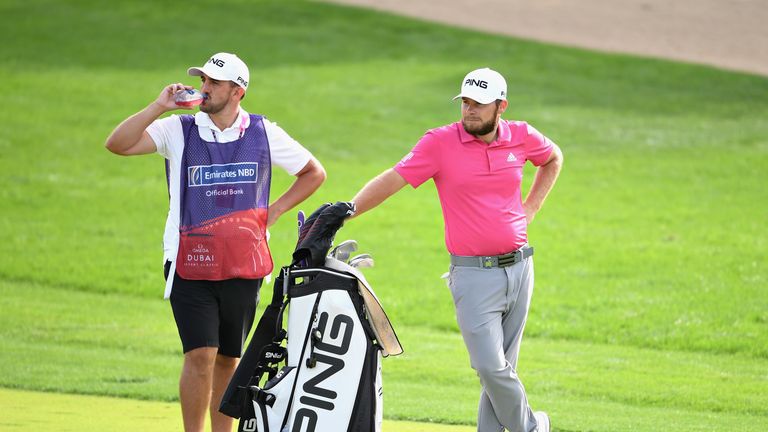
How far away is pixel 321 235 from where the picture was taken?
648 centimetres

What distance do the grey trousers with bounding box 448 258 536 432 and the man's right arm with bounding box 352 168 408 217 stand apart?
0.55 meters

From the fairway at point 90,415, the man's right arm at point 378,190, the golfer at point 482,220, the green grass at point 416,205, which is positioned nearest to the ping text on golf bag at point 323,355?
the man's right arm at point 378,190

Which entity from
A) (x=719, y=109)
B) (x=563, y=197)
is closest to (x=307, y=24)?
(x=719, y=109)

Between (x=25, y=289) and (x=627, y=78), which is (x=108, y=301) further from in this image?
(x=627, y=78)

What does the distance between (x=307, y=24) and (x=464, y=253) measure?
26437mm

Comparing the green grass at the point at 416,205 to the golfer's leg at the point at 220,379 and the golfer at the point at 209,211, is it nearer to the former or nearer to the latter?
the golfer's leg at the point at 220,379

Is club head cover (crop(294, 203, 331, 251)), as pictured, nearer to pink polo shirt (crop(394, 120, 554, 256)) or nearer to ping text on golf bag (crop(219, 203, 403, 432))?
ping text on golf bag (crop(219, 203, 403, 432))

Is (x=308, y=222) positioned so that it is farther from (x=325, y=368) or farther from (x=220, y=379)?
(x=220, y=379)

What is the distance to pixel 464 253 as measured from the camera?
6.93 metres

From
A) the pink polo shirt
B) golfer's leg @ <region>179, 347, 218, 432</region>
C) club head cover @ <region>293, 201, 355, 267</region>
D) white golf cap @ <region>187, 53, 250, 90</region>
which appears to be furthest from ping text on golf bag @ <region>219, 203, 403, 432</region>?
white golf cap @ <region>187, 53, 250, 90</region>

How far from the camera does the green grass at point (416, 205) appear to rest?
10602 millimetres

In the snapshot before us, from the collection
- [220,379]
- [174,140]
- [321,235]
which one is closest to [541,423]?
[321,235]

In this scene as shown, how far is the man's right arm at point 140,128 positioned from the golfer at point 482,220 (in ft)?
3.73

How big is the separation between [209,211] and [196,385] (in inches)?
36.7
